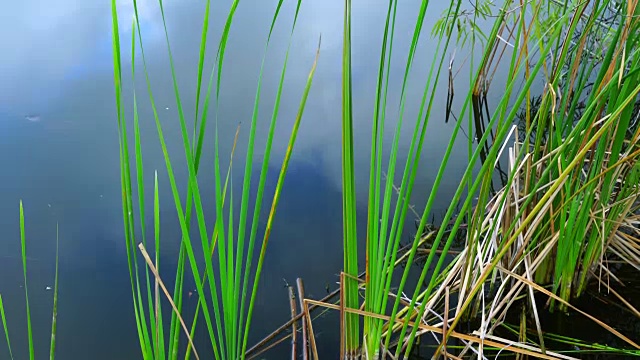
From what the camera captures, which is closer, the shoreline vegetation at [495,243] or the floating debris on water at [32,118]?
the shoreline vegetation at [495,243]

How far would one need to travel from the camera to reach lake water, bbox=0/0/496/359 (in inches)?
49.4

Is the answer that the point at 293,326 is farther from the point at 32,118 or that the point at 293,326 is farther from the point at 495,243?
the point at 32,118

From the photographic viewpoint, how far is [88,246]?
142 centimetres

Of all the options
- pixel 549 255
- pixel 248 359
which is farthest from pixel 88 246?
pixel 549 255

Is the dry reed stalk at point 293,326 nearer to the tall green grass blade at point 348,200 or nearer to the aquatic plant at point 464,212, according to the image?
the aquatic plant at point 464,212

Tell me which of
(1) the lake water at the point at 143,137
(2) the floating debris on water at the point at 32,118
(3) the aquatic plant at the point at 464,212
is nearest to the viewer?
(3) the aquatic plant at the point at 464,212

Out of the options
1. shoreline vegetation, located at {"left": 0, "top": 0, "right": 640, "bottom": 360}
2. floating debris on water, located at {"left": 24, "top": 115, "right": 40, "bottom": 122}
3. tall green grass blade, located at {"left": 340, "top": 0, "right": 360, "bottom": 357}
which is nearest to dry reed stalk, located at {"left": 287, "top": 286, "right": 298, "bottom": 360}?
shoreline vegetation, located at {"left": 0, "top": 0, "right": 640, "bottom": 360}

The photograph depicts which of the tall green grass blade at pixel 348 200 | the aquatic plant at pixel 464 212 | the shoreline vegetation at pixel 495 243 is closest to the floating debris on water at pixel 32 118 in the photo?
the shoreline vegetation at pixel 495 243

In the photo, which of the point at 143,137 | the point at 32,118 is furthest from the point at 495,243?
the point at 32,118

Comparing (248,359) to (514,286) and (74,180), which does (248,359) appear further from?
(74,180)

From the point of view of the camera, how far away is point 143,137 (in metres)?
1.83

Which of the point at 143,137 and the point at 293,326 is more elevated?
the point at 143,137

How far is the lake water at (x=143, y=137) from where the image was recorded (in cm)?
126

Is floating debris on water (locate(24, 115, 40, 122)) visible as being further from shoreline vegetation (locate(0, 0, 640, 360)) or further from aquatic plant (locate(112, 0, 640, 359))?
aquatic plant (locate(112, 0, 640, 359))
